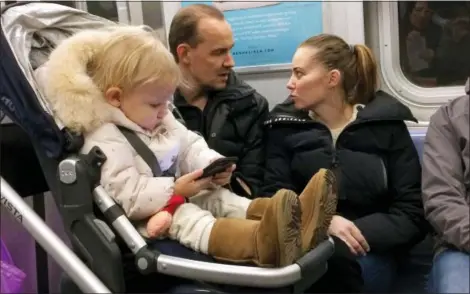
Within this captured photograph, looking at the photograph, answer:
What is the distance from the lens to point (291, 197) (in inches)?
68.4

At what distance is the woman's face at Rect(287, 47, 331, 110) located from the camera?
244cm

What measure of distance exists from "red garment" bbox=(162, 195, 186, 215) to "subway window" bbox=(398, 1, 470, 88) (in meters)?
1.40

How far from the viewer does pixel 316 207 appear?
188 centimetres

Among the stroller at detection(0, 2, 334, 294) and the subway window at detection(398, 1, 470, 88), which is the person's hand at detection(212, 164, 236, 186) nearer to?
the stroller at detection(0, 2, 334, 294)

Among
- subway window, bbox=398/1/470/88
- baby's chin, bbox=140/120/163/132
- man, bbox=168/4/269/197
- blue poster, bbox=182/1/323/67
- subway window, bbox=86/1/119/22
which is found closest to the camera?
baby's chin, bbox=140/120/163/132

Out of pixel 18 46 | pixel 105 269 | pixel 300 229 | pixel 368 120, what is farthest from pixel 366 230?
pixel 18 46

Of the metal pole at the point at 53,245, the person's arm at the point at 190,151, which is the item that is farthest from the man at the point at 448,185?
the metal pole at the point at 53,245

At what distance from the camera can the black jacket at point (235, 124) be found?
2.54 metres

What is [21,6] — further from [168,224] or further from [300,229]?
[300,229]

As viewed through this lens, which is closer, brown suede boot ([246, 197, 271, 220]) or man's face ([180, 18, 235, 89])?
brown suede boot ([246, 197, 271, 220])

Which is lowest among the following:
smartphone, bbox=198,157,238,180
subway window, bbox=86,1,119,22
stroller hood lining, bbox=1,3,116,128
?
smartphone, bbox=198,157,238,180

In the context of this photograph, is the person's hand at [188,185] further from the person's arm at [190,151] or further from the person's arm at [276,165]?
the person's arm at [276,165]

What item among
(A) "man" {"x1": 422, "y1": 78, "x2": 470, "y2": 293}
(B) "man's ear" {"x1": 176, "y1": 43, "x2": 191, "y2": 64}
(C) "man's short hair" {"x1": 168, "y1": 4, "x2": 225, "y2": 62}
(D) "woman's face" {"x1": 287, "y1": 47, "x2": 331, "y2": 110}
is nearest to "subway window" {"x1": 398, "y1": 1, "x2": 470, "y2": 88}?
(D) "woman's face" {"x1": 287, "y1": 47, "x2": 331, "y2": 110}

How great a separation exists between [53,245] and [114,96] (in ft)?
1.68
